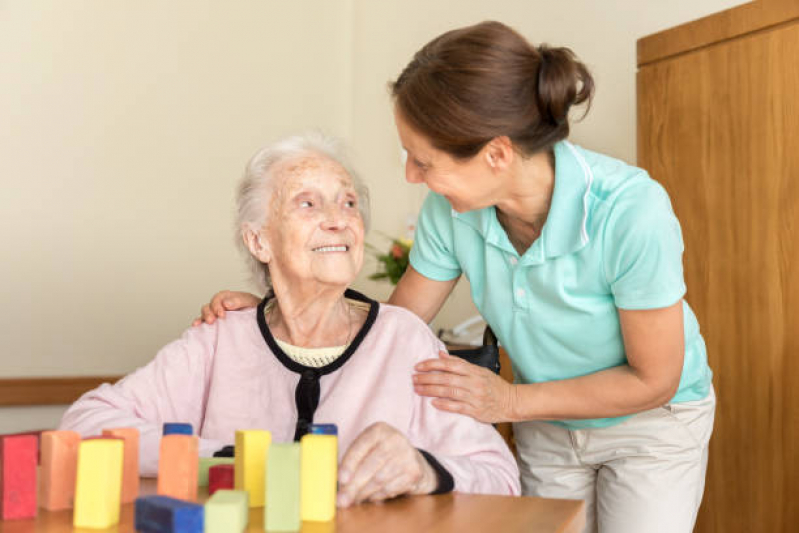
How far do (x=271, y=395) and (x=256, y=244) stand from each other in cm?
37

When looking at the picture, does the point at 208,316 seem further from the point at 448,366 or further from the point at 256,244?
the point at 448,366

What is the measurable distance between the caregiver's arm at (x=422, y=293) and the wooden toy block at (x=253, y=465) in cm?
99

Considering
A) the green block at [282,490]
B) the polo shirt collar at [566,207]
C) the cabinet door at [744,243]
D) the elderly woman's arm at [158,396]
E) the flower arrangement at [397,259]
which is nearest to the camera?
the green block at [282,490]

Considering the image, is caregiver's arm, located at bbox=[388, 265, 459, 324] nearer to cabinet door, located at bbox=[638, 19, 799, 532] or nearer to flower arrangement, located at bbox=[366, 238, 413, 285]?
cabinet door, located at bbox=[638, 19, 799, 532]

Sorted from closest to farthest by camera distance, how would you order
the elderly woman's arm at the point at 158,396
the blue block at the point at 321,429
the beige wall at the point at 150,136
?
1. the blue block at the point at 321,429
2. the elderly woman's arm at the point at 158,396
3. the beige wall at the point at 150,136

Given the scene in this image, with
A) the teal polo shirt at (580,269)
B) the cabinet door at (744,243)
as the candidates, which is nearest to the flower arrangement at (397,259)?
the cabinet door at (744,243)

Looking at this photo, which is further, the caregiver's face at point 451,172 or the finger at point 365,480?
the caregiver's face at point 451,172

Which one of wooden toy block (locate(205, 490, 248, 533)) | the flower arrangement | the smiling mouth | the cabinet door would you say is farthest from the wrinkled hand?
the flower arrangement

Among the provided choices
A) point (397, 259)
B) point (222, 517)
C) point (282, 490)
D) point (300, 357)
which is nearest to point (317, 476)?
point (282, 490)

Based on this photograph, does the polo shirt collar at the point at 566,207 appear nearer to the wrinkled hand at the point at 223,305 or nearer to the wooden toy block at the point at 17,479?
the wrinkled hand at the point at 223,305

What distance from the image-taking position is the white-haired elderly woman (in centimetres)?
146

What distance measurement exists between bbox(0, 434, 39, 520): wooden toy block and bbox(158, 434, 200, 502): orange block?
0.49 ft

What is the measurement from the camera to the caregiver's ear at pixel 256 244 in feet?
5.78

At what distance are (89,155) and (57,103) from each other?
25cm
